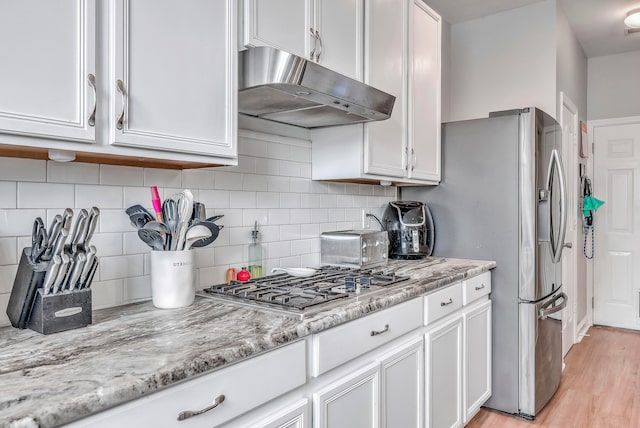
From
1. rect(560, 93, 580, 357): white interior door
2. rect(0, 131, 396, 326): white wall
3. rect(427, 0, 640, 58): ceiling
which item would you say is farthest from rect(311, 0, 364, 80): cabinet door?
rect(560, 93, 580, 357): white interior door

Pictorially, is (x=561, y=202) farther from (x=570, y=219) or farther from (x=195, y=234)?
(x=195, y=234)

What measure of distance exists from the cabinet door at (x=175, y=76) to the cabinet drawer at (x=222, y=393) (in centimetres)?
64

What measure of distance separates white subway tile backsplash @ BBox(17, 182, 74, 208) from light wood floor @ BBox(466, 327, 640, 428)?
7.65 ft

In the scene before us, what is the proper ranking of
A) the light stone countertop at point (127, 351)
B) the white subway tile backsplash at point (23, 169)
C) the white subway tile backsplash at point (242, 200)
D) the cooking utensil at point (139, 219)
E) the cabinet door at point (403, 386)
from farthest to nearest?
the white subway tile backsplash at point (242, 200)
the cabinet door at point (403, 386)
the cooking utensil at point (139, 219)
the white subway tile backsplash at point (23, 169)
the light stone countertop at point (127, 351)

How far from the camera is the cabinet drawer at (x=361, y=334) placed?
4.48 ft

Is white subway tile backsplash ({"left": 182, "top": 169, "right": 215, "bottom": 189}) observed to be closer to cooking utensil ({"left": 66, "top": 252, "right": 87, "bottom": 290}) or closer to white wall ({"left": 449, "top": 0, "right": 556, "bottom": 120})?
cooking utensil ({"left": 66, "top": 252, "right": 87, "bottom": 290})

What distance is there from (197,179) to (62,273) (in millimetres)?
685

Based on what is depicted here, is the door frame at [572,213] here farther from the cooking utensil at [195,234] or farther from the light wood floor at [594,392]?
the cooking utensil at [195,234]

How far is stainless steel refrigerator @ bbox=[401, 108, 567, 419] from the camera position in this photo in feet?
8.38

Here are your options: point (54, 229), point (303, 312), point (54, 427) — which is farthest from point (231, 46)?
point (54, 427)

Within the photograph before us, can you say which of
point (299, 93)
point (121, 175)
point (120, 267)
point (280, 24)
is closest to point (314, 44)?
point (280, 24)

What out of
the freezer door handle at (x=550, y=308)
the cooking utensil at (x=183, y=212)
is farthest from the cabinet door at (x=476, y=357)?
the cooking utensil at (x=183, y=212)

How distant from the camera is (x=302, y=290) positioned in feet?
5.51

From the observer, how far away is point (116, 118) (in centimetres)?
116
